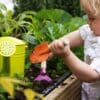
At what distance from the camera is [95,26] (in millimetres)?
1886

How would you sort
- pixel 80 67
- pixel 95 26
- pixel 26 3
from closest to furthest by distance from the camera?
1. pixel 80 67
2. pixel 95 26
3. pixel 26 3

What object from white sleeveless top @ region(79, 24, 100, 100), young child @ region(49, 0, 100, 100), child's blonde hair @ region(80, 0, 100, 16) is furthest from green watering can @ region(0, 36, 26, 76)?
child's blonde hair @ region(80, 0, 100, 16)

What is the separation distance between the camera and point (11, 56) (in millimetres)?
2104

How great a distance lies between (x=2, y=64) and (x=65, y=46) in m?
0.64

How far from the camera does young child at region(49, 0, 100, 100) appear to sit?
163 centimetres

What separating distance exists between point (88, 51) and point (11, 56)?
414 mm

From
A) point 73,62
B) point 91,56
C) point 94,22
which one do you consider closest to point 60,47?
point 73,62

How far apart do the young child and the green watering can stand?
254 mm

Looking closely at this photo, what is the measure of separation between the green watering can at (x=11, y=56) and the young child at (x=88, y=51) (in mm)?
254

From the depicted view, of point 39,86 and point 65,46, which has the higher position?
point 65,46

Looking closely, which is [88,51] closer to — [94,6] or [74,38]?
[74,38]

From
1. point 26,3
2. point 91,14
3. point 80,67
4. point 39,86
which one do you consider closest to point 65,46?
point 80,67

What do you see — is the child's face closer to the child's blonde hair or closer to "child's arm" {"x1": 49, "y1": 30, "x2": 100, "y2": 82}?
the child's blonde hair

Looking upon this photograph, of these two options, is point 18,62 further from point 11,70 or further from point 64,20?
point 64,20
